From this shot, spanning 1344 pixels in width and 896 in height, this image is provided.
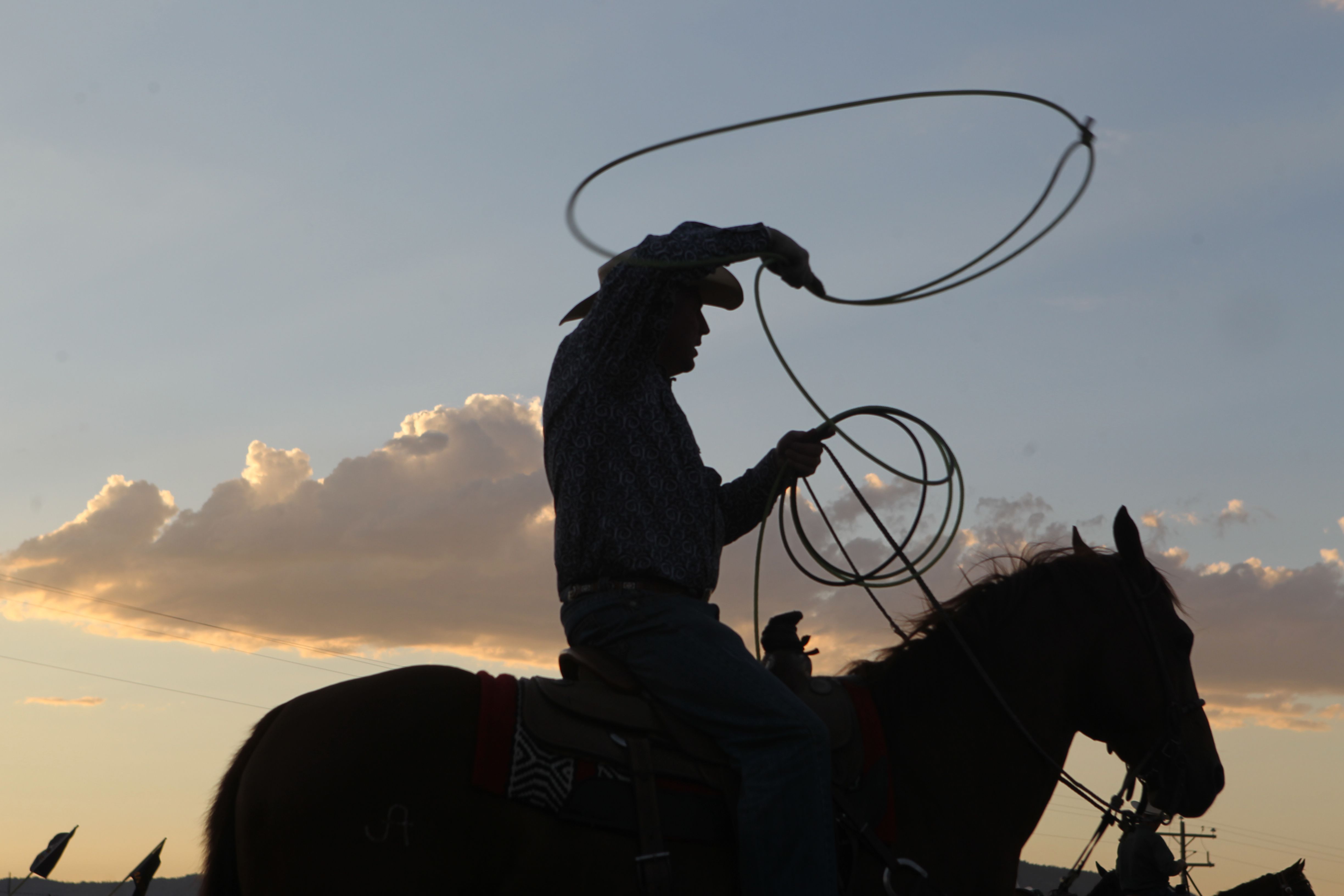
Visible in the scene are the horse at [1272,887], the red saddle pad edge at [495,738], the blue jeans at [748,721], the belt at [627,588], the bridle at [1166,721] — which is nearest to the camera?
the red saddle pad edge at [495,738]

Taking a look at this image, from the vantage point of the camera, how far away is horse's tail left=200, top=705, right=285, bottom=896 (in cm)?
327

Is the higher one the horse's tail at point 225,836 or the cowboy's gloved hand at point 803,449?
the cowboy's gloved hand at point 803,449

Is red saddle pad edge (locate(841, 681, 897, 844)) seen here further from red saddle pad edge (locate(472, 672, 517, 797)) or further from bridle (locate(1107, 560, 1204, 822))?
red saddle pad edge (locate(472, 672, 517, 797))

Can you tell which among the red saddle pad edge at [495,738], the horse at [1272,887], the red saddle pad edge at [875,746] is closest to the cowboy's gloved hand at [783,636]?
the red saddle pad edge at [875,746]

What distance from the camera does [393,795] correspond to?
330 centimetres

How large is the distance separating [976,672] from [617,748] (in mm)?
1585

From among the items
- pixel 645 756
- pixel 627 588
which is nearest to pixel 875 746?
pixel 645 756

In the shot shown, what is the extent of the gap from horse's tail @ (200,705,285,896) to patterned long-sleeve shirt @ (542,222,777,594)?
1233 mm

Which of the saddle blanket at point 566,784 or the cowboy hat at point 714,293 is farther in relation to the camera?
the cowboy hat at point 714,293

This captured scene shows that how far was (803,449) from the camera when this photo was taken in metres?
4.60

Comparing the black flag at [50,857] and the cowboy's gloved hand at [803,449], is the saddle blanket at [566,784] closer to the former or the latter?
the cowboy's gloved hand at [803,449]

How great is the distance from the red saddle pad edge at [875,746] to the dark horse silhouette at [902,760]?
8cm

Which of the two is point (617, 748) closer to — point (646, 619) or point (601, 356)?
point (646, 619)

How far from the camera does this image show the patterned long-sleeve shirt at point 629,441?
376 centimetres
